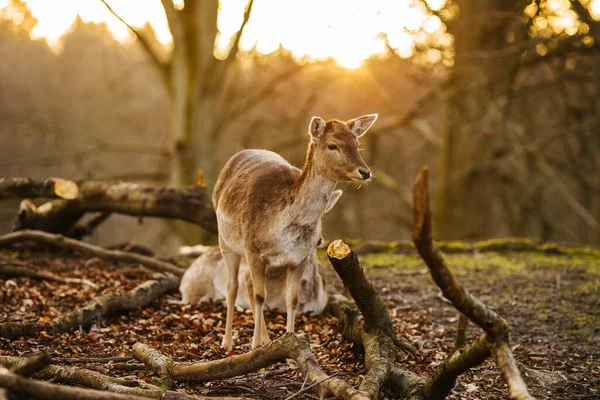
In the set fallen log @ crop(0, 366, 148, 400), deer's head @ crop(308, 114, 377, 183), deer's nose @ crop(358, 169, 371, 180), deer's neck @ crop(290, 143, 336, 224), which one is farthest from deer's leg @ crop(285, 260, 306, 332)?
fallen log @ crop(0, 366, 148, 400)

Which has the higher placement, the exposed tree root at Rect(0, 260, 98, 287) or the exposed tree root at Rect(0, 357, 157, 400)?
the exposed tree root at Rect(0, 357, 157, 400)

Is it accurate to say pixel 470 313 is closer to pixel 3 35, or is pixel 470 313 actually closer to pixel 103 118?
pixel 103 118

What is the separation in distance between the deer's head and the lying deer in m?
1.46

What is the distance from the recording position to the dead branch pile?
9.87ft

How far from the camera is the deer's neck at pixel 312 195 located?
16.5 ft

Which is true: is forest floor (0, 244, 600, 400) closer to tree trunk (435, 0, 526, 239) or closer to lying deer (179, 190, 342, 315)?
lying deer (179, 190, 342, 315)

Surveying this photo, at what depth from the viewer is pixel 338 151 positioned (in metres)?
4.94

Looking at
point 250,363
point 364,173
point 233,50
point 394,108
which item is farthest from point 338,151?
point 394,108

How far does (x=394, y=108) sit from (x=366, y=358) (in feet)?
39.0

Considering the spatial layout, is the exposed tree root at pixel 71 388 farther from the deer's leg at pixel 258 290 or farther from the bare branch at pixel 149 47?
the bare branch at pixel 149 47

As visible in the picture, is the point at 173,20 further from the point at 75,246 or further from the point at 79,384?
the point at 79,384

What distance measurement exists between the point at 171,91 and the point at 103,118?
13787mm

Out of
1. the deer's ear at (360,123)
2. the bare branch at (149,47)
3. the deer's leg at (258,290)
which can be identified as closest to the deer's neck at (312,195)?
the deer's ear at (360,123)

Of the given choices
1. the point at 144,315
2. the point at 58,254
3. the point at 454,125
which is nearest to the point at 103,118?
the point at 454,125
